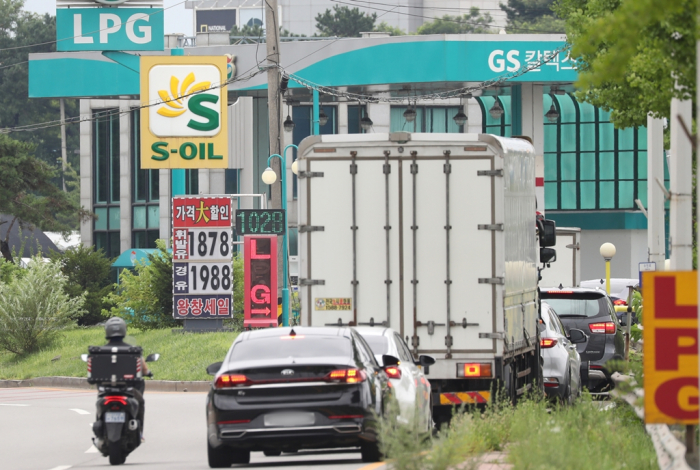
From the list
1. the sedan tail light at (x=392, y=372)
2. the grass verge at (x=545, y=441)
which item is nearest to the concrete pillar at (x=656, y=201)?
the grass verge at (x=545, y=441)

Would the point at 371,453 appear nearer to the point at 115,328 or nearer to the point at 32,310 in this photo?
the point at 115,328

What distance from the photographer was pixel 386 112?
2323 inches

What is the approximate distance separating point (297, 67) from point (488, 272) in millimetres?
40409

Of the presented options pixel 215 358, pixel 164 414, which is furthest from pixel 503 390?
pixel 215 358

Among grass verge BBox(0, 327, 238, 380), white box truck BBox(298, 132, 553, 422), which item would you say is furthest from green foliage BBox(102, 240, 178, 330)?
white box truck BBox(298, 132, 553, 422)

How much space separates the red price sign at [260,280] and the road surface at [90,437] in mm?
4832

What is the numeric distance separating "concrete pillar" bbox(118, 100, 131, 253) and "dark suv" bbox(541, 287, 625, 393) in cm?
4475

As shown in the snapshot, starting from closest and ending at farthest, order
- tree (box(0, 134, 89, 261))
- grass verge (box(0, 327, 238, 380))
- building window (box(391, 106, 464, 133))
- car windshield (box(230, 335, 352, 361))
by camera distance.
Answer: car windshield (box(230, 335, 352, 361)) < grass verge (box(0, 327, 238, 380)) < tree (box(0, 134, 89, 261)) < building window (box(391, 106, 464, 133))

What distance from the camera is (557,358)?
17984 mm

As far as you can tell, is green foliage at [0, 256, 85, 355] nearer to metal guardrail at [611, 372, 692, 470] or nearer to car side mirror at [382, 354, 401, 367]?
car side mirror at [382, 354, 401, 367]

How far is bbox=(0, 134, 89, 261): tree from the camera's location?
50.7m

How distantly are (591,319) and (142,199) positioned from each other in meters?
45.3

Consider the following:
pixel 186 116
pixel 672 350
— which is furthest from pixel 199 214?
pixel 672 350

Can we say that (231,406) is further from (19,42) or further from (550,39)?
(19,42)
